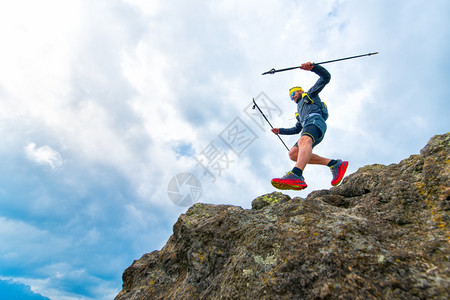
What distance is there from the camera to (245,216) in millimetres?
5074

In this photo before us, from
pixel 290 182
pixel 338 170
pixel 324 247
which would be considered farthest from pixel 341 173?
pixel 324 247

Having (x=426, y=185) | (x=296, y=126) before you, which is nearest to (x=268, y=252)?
(x=426, y=185)

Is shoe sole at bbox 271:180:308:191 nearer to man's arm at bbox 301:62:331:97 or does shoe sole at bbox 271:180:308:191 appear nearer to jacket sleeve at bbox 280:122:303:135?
man's arm at bbox 301:62:331:97

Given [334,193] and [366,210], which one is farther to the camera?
[334,193]

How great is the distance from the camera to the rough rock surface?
10.5 feet

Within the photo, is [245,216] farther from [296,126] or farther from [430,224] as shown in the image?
[296,126]

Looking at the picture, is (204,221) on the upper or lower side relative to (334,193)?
upper

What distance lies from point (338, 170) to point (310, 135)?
1481mm

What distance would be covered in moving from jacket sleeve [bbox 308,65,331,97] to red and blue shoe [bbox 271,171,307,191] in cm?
318

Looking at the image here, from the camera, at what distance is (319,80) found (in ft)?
27.2

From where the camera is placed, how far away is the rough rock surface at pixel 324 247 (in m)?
3.20


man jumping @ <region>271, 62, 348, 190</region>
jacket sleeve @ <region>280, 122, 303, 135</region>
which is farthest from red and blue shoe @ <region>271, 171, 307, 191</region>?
jacket sleeve @ <region>280, 122, 303, 135</region>

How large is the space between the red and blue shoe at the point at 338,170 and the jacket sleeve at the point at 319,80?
2.41m

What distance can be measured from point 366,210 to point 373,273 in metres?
1.80
